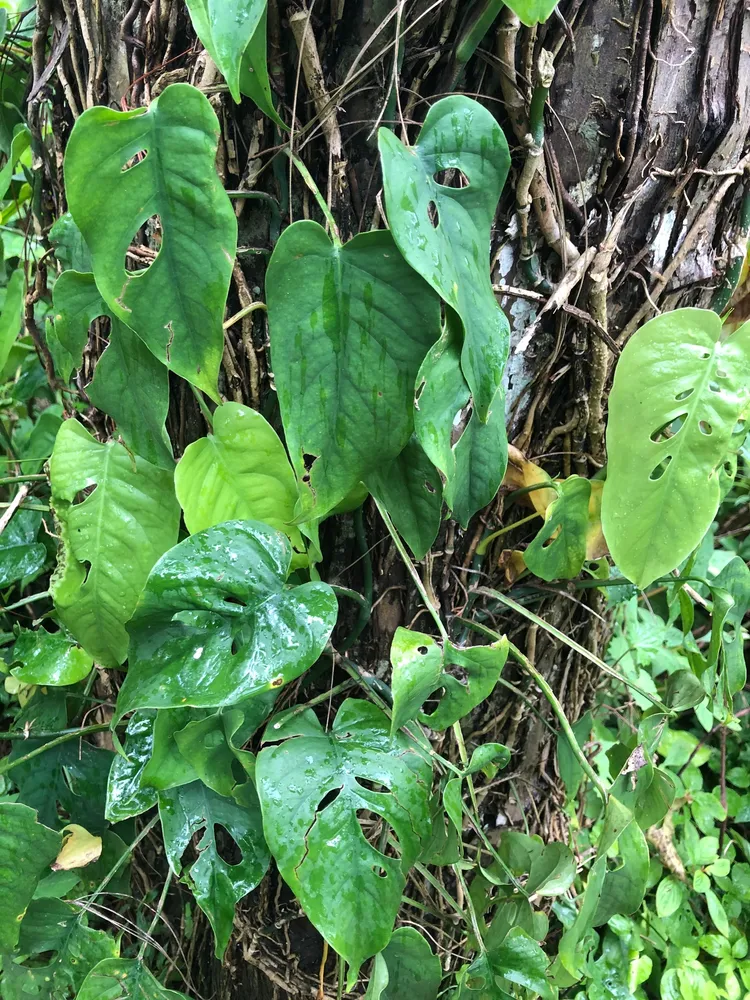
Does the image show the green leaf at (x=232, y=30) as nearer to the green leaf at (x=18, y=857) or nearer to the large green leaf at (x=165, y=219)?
the large green leaf at (x=165, y=219)

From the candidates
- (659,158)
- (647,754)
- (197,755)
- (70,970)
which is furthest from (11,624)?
(659,158)

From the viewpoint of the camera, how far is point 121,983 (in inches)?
28.3

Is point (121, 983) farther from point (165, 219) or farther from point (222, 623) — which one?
point (165, 219)

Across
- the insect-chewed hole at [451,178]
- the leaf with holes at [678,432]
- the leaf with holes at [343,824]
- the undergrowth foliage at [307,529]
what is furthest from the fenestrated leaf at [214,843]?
the insect-chewed hole at [451,178]

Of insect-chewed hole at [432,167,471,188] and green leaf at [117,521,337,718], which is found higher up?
insect-chewed hole at [432,167,471,188]

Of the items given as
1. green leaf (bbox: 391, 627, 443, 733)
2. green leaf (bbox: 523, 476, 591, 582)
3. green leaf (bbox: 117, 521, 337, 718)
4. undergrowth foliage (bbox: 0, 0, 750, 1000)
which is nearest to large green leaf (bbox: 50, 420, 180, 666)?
undergrowth foliage (bbox: 0, 0, 750, 1000)

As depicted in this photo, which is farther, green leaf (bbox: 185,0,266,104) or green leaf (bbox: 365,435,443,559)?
green leaf (bbox: 365,435,443,559)

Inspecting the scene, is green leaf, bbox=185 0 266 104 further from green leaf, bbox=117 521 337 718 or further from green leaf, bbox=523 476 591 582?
green leaf, bbox=523 476 591 582

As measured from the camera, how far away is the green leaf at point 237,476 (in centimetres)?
60

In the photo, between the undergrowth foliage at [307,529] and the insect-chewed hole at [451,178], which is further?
the insect-chewed hole at [451,178]

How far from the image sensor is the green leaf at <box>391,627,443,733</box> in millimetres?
542

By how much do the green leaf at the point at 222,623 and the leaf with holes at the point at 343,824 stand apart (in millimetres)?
112

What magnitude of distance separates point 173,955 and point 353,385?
102cm

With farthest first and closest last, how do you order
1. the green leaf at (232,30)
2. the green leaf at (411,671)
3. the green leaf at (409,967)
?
the green leaf at (409,967)
the green leaf at (411,671)
the green leaf at (232,30)
